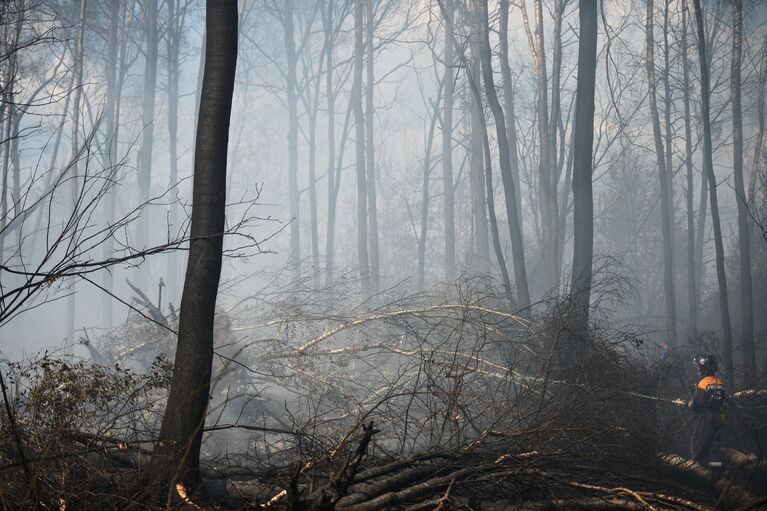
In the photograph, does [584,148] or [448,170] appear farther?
[448,170]

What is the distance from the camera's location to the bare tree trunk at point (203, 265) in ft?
14.1

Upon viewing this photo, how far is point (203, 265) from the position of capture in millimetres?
4516

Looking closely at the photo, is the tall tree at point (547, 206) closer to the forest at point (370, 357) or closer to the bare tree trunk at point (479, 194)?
the forest at point (370, 357)

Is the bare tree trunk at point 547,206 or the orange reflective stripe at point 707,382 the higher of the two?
the bare tree trunk at point 547,206

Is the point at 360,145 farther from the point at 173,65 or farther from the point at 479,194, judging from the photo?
the point at 173,65

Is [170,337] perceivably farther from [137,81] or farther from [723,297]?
[137,81]

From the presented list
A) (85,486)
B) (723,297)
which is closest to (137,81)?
(723,297)

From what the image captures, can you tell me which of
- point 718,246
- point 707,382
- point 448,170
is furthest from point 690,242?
point 707,382

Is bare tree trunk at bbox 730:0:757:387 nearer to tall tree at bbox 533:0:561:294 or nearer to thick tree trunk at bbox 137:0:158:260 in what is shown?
tall tree at bbox 533:0:561:294

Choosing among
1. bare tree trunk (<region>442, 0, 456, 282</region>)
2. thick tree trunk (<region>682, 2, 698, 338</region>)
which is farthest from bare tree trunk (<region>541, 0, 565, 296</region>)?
bare tree trunk (<region>442, 0, 456, 282</region>)

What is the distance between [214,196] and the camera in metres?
4.64

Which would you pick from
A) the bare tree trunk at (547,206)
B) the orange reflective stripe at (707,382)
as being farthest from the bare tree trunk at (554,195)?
the orange reflective stripe at (707,382)

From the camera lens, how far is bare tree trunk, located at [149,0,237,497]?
4312 millimetres

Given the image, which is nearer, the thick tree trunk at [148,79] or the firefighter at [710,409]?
the firefighter at [710,409]
